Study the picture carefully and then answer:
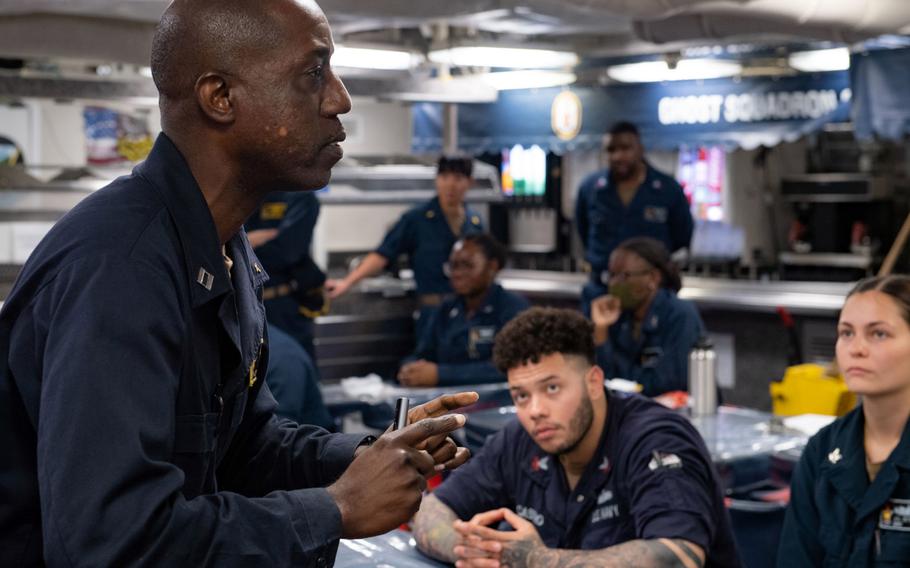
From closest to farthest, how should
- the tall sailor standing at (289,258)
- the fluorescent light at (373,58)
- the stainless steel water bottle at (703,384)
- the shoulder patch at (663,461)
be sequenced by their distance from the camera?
the shoulder patch at (663,461) → the stainless steel water bottle at (703,384) → the tall sailor standing at (289,258) → the fluorescent light at (373,58)

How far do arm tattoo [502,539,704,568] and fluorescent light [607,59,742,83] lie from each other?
4993 mm

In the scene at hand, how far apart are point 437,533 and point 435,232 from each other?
451cm

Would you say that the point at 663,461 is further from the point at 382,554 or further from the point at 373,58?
the point at 373,58

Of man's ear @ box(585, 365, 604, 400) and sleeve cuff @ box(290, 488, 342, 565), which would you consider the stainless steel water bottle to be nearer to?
man's ear @ box(585, 365, 604, 400)

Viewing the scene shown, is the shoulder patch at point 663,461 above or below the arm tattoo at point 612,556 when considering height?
above

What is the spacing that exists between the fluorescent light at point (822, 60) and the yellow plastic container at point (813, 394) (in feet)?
8.53

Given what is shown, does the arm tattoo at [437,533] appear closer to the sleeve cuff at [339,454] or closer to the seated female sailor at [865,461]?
the seated female sailor at [865,461]

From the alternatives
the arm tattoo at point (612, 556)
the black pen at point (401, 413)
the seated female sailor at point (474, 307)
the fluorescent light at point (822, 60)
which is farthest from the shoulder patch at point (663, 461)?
the fluorescent light at point (822, 60)

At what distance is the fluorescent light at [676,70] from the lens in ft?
25.7

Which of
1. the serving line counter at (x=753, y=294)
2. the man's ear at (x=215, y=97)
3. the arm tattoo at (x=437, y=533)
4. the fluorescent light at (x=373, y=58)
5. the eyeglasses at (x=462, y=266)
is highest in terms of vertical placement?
the fluorescent light at (x=373, y=58)

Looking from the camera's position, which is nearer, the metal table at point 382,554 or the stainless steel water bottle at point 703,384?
the metal table at point 382,554

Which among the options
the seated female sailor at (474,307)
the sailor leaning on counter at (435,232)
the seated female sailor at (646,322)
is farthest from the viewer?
the sailor leaning on counter at (435,232)

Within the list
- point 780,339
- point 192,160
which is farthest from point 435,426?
point 780,339

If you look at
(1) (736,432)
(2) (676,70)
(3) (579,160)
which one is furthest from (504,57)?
(3) (579,160)
